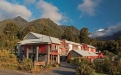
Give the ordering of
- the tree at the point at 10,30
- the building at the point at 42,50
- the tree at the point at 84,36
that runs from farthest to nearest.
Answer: the tree at the point at 84,36, the tree at the point at 10,30, the building at the point at 42,50

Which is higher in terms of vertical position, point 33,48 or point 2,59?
point 33,48

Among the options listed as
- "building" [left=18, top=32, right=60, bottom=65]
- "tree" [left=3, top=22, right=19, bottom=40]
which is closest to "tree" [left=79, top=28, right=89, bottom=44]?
"tree" [left=3, top=22, right=19, bottom=40]

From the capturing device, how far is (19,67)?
26078mm

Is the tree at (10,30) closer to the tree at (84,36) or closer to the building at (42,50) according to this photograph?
the building at (42,50)

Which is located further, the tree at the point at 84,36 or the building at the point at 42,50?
the tree at the point at 84,36

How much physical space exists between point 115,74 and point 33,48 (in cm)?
2511

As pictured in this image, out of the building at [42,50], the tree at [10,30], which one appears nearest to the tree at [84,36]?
the tree at [10,30]

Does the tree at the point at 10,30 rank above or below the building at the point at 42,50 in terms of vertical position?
above

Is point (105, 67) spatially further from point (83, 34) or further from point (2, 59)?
point (83, 34)

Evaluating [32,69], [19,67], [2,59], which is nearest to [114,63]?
[32,69]

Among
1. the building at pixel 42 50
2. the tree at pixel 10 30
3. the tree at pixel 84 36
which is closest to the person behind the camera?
the building at pixel 42 50

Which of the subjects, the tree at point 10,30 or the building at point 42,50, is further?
the tree at point 10,30

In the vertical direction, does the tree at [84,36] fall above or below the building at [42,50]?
above

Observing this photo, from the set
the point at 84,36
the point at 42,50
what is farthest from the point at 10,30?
the point at 84,36
